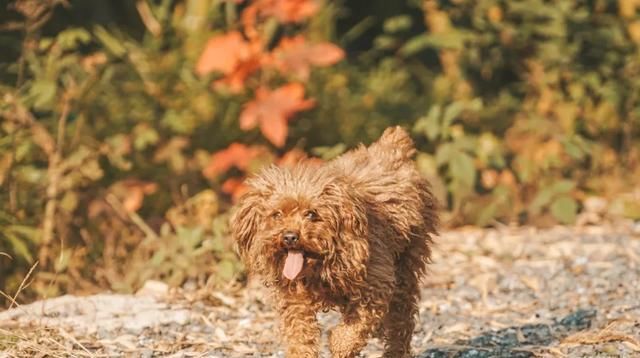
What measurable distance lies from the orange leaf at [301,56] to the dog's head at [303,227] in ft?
13.4

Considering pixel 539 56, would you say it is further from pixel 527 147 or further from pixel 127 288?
pixel 127 288

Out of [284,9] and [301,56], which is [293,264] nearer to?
[301,56]

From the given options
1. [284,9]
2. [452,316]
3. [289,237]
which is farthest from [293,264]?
[284,9]

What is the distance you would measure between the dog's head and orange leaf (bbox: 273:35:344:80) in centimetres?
409

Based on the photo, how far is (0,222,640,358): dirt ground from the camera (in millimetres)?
6148

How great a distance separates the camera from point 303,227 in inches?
196

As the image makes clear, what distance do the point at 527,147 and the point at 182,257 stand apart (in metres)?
4.20

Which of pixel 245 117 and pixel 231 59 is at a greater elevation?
pixel 231 59

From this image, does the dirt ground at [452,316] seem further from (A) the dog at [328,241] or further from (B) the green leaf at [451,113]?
(B) the green leaf at [451,113]

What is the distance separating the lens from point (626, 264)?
326 inches

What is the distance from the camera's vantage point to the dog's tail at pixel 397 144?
241 inches

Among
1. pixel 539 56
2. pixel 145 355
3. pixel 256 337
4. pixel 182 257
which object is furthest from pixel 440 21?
pixel 145 355

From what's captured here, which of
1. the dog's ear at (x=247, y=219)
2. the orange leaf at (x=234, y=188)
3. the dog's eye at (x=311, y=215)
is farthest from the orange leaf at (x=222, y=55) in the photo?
the dog's eye at (x=311, y=215)

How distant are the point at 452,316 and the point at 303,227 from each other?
98.2 inches
